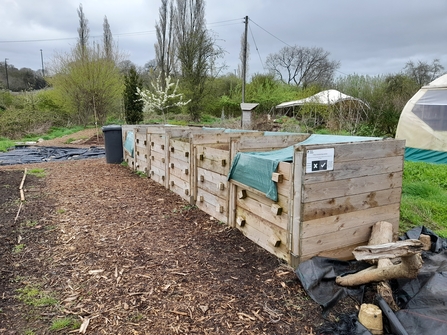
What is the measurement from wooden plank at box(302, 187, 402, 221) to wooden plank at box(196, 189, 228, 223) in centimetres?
137

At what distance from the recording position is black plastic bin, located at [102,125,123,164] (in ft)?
27.6

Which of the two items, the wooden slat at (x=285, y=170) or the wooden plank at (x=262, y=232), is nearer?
the wooden slat at (x=285, y=170)

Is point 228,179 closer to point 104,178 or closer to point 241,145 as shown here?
point 241,145

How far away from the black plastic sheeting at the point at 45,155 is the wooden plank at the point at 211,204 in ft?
24.9

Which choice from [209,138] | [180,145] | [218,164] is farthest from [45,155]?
[218,164]

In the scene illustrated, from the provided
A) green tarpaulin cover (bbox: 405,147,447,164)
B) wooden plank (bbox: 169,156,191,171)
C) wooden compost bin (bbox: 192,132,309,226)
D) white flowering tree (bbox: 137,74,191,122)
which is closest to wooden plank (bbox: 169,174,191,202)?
wooden plank (bbox: 169,156,191,171)

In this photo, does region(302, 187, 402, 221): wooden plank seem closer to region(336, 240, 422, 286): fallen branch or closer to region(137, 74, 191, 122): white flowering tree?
region(336, 240, 422, 286): fallen branch

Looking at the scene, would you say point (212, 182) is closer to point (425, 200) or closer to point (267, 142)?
point (267, 142)

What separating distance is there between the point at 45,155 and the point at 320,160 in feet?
36.2

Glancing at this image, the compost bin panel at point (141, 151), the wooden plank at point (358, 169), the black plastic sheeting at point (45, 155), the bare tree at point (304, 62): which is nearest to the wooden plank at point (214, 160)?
the wooden plank at point (358, 169)

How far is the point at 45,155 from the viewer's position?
437 inches

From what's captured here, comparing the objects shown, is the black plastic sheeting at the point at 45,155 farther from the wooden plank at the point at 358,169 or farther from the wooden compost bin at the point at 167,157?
the wooden plank at the point at 358,169

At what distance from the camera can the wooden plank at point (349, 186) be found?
269 cm

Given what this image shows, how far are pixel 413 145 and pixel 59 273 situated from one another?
398 inches
